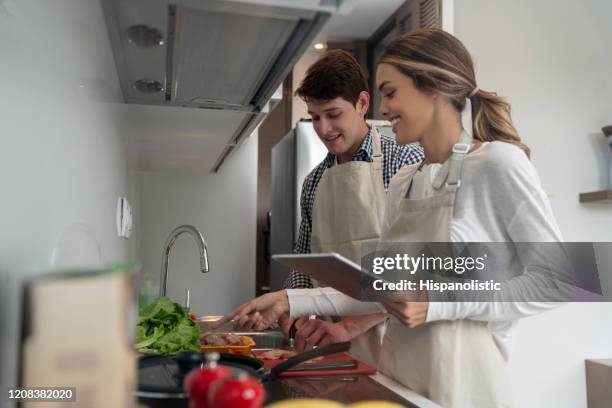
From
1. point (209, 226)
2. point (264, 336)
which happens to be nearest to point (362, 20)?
point (209, 226)

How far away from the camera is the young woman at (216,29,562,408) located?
1101mm

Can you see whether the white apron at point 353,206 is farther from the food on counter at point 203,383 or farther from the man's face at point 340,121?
the food on counter at point 203,383

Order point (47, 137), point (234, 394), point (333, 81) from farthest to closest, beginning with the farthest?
point (333, 81), point (47, 137), point (234, 394)

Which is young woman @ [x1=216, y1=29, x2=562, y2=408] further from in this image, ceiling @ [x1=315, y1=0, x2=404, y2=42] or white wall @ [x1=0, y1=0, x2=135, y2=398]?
ceiling @ [x1=315, y1=0, x2=404, y2=42]

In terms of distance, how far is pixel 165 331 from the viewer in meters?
1.17

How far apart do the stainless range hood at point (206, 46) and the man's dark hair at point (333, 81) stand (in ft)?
1.10

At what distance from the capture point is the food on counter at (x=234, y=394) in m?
0.37

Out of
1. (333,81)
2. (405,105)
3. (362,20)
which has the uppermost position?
(362,20)

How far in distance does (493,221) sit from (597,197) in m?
1.56

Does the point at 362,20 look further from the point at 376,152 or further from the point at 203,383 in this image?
the point at 203,383

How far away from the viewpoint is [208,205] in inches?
111

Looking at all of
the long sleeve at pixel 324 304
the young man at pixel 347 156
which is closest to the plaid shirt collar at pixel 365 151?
the young man at pixel 347 156

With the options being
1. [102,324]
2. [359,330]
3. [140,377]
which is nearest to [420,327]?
[359,330]

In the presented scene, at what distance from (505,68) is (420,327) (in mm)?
1755
